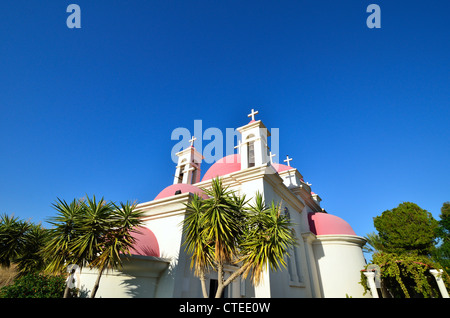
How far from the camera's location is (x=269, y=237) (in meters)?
7.82

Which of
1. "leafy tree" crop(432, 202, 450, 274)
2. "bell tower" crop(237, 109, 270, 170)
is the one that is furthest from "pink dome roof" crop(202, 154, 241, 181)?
"leafy tree" crop(432, 202, 450, 274)

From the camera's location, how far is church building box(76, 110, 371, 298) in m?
9.23

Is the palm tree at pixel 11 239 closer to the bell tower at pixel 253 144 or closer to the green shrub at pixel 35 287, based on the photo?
the green shrub at pixel 35 287

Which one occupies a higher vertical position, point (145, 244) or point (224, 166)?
point (224, 166)

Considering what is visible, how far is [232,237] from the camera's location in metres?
8.21

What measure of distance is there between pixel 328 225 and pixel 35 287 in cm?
1932

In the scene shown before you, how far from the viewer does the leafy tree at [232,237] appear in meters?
7.71

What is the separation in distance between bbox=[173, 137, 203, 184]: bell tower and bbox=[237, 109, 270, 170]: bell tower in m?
5.86

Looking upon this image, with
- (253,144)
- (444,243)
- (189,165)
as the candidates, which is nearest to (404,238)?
(444,243)

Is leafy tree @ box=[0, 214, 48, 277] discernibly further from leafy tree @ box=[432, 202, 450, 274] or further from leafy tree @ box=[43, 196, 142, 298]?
leafy tree @ box=[432, 202, 450, 274]

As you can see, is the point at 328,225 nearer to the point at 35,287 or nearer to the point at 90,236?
the point at 90,236
